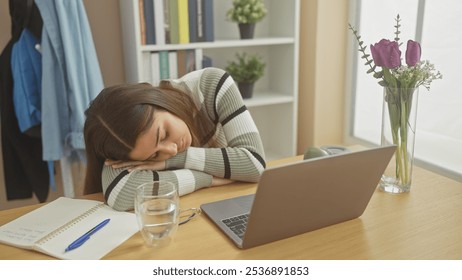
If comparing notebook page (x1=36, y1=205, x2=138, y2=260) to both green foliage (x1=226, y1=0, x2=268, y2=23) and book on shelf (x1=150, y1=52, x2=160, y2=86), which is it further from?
green foliage (x1=226, y1=0, x2=268, y2=23)

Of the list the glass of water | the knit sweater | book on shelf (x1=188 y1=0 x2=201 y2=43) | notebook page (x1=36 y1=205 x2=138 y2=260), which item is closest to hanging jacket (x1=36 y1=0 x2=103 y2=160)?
book on shelf (x1=188 y1=0 x2=201 y2=43)

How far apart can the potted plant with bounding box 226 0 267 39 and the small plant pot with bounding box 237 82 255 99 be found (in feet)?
0.96

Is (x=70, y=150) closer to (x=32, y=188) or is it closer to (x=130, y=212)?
(x=32, y=188)

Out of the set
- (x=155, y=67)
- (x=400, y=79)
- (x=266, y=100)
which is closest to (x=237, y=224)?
(x=400, y=79)

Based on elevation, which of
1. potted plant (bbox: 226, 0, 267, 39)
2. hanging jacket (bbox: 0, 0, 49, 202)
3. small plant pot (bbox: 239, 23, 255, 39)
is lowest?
hanging jacket (bbox: 0, 0, 49, 202)

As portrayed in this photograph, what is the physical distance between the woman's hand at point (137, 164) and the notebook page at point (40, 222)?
11 centimetres

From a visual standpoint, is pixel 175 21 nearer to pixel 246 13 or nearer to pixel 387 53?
pixel 246 13

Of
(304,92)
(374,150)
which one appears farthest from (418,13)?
(374,150)

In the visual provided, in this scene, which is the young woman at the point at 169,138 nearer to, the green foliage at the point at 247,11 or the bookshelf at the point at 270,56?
the bookshelf at the point at 270,56

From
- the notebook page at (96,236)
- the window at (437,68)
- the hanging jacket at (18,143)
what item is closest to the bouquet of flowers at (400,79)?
the notebook page at (96,236)

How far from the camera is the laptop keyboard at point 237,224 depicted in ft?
3.37

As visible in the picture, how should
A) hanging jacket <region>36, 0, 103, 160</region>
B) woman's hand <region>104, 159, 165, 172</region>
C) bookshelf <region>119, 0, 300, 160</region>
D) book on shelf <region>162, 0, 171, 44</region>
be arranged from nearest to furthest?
woman's hand <region>104, 159, 165, 172</region> < hanging jacket <region>36, 0, 103, 160</region> < book on shelf <region>162, 0, 171, 44</region> < bookshelf <region>119, 0, 300, 160</region>

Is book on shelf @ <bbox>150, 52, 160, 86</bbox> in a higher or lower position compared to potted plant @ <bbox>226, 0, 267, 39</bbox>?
lower

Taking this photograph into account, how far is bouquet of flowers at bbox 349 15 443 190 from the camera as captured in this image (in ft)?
3.76
